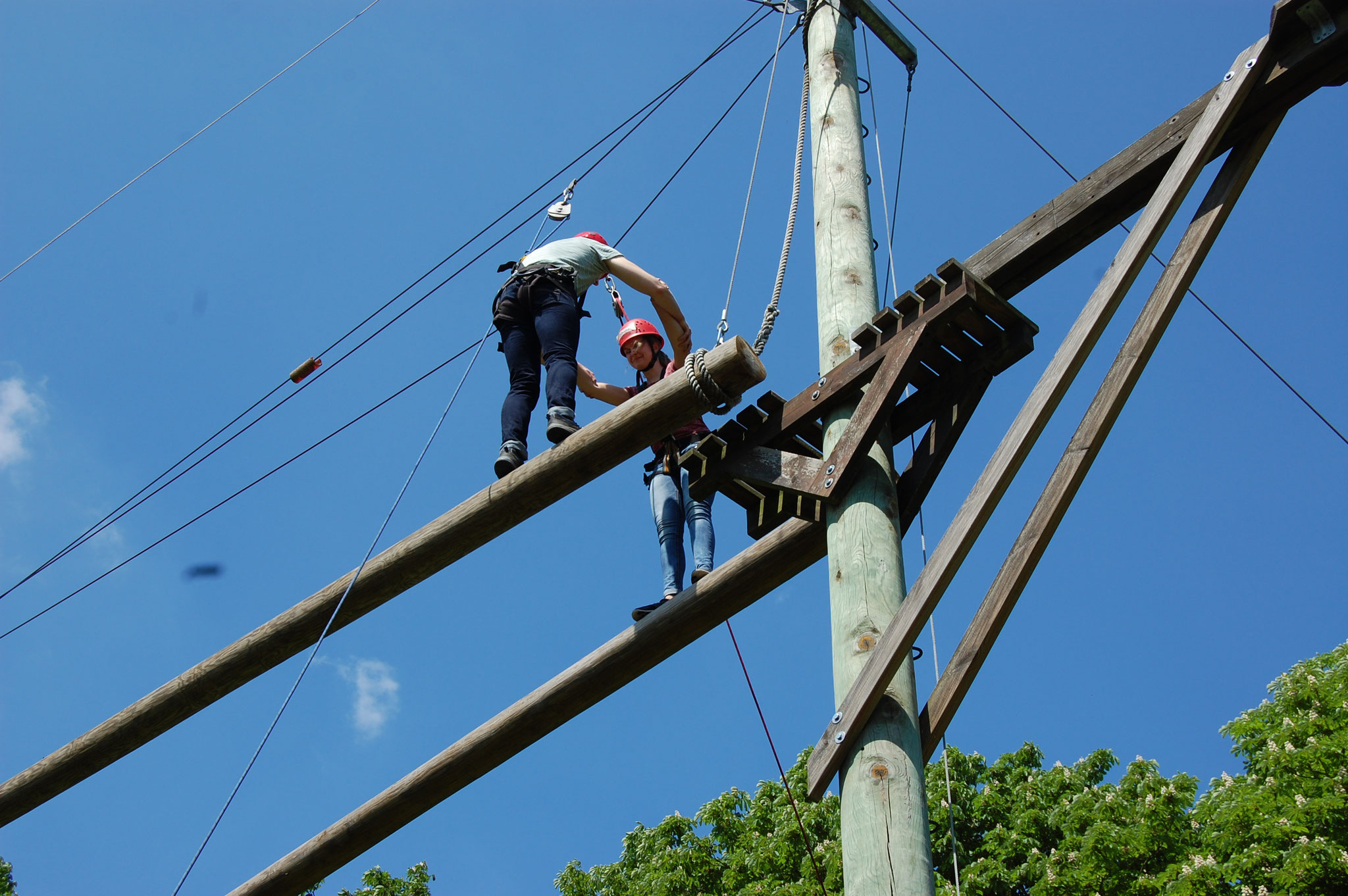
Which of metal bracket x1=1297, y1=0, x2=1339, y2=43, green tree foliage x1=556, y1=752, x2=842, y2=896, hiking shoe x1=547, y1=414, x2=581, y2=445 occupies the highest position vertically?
green tree foliage x1=556, y1=752, x2=842, y2=896

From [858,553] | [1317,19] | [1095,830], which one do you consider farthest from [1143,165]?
[1095,830]

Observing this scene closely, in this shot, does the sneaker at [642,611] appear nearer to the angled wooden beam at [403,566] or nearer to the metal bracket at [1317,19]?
the angled wooden beam at [403,566]

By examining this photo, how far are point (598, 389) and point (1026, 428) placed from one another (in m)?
2.64

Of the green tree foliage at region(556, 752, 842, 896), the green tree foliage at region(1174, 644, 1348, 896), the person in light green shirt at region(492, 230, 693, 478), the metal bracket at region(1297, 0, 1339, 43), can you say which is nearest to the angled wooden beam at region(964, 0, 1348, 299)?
the metal bracket at region(1297, 0, 1339, 43)

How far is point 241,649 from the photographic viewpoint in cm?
452

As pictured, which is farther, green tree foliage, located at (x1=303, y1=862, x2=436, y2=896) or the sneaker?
green tree foliage, located at (x1=303, y1=862, x2=436, y2=896)

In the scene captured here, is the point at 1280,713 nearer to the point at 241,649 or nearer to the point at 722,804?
the point at 722,804

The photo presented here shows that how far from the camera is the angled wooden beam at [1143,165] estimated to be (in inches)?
144

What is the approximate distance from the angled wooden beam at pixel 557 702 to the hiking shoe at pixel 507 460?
0.71 metres

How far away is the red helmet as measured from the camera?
568cm

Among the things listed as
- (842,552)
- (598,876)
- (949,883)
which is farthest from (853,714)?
(598,876)

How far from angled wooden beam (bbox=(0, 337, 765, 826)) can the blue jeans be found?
3.21 ft

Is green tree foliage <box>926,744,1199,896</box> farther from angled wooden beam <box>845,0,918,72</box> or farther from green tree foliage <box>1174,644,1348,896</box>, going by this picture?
angled wooden beam <box>845,0,918,72</box>

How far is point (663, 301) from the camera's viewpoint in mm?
4750
